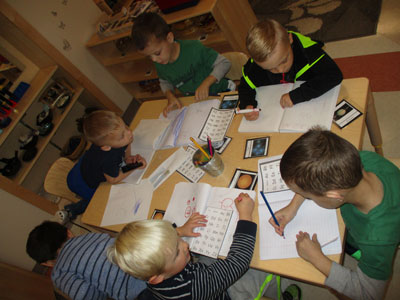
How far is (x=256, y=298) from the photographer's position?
1061mm

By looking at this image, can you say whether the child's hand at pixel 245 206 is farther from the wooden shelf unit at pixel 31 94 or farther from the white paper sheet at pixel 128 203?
the wooden shelf unit at pixel 31 94

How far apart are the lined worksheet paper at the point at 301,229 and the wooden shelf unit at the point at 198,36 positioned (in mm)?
1830

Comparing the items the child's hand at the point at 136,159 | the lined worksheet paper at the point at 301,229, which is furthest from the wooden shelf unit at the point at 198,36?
the lined worksheet paper at the point at 301,229

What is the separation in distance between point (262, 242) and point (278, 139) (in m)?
0.50

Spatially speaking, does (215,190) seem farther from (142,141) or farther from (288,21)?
(288,21)

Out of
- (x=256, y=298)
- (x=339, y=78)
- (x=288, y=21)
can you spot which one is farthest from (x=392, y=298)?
(x=288, y=21)

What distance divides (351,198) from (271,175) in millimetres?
342

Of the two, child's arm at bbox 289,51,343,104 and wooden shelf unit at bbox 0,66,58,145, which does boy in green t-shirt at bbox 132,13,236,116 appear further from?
wooden shelf unit at bbox 0,66,58,145

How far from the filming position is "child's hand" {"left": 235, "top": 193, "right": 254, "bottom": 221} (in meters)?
1.01

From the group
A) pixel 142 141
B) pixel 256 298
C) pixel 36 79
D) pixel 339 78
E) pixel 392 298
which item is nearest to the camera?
pixel 256 298

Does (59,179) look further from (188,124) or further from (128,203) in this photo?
(188,124)

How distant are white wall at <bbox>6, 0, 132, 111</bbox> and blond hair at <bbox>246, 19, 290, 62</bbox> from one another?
255cm

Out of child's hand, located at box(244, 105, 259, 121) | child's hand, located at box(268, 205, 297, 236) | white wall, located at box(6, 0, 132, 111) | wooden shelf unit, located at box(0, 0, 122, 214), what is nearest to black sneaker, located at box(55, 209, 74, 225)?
wooden shelf unit, located at box(0, 0, 122, 214)

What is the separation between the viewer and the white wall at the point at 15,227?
2293 mm
